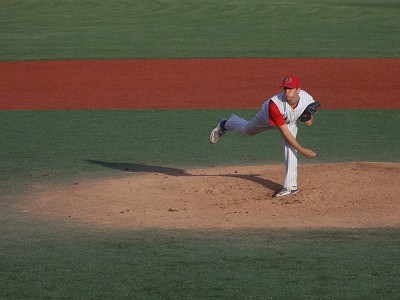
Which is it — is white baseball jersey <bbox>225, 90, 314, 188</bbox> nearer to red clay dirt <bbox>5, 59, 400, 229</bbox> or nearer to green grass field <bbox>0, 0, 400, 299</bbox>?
red clay dirt <bbox>5, 59, 400, 229</bbox>

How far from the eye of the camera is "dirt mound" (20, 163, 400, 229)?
30.3ft

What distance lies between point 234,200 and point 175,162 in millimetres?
2415

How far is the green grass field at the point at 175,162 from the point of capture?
23.7ft

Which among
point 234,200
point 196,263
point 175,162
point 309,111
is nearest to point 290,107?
point 309,111

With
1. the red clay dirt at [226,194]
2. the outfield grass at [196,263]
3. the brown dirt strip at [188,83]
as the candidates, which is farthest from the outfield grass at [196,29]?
the outfield grass at [196,263]

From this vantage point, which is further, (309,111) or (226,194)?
A: (226,194)

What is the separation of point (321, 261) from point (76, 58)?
14432 mm

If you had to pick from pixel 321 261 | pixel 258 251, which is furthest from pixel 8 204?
pixel 321 261

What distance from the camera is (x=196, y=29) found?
26.9 meters

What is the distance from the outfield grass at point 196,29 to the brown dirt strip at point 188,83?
48.0 inches

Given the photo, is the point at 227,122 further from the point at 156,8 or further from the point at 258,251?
the point at 156,8

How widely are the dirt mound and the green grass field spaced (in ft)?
1.09

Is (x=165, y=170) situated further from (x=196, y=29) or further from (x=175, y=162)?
(x=196, y=29)

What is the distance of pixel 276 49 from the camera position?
73.8ft
